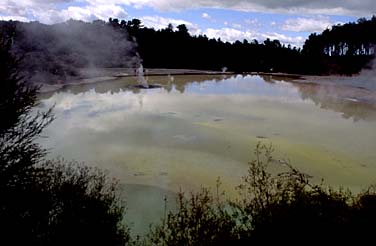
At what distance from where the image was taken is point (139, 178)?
11.1 m

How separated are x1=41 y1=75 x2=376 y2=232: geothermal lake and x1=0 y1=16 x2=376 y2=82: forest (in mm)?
19000

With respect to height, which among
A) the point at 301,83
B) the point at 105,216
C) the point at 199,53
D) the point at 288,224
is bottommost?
the point at 301,83

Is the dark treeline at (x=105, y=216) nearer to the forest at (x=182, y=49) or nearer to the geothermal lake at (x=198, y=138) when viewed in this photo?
the geothermal lake at (x=198, y=138)

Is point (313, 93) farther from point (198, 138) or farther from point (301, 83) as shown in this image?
point (198, 138)

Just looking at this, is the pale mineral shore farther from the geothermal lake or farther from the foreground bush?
the foreground bush

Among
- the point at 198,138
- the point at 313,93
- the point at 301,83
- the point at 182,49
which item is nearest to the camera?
the point at 198,138

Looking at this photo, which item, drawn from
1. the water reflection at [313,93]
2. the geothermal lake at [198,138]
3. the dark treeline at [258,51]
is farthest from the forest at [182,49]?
the geothermal lake at [198,138]

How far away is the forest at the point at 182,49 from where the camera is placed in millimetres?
46031

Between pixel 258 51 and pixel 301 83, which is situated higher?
pixel 258 51

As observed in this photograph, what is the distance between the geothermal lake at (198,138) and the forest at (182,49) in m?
19.0

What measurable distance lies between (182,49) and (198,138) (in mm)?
47382

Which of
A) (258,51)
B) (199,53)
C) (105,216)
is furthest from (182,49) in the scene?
(105,216)

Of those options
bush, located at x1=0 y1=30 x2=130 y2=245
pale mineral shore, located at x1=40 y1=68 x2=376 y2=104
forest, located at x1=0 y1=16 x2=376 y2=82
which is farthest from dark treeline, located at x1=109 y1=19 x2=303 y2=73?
bush, located at x1=0 y1=30 x2=130 y2=245

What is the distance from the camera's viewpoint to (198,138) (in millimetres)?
15461
